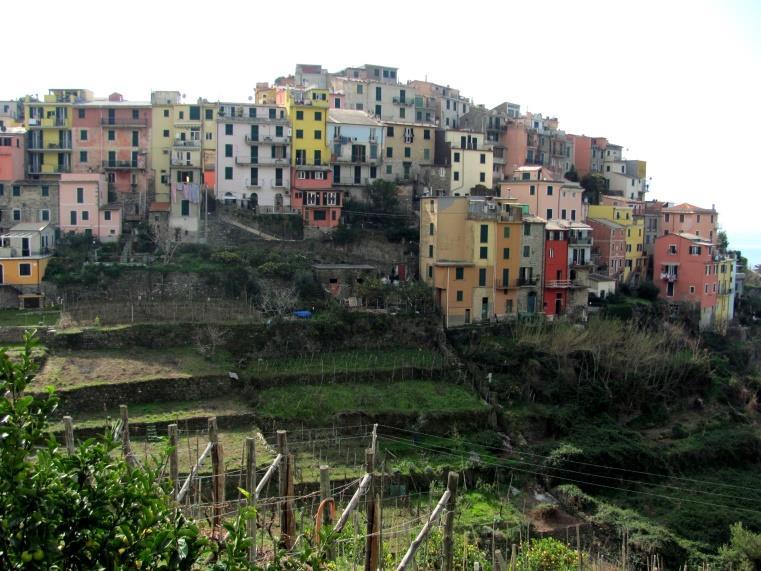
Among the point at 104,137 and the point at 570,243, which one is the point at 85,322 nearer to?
the point at 104,137

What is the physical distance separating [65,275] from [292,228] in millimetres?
12007

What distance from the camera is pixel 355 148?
51.2 metres

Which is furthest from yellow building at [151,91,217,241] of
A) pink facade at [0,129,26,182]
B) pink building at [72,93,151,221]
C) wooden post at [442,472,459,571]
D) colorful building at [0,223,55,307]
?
wooden post at [442,472,459,571]

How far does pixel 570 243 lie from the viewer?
46281 millimetres

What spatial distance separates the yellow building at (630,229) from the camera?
52969 mm

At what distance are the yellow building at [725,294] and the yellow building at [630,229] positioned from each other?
181 inches

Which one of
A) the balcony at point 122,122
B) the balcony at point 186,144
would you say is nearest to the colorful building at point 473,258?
the balcony at point 186,144

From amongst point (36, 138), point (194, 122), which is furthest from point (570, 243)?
point (36, 138)

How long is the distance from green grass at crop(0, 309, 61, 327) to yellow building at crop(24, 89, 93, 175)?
42.5 ft

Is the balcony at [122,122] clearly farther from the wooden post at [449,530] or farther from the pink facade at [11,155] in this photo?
the wooden post at [449,530]

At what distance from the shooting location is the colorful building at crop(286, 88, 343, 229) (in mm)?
46219

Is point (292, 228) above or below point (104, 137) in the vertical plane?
below

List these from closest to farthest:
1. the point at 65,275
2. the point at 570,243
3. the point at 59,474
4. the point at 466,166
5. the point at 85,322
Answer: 1. the point at 59,474
2. the point at 85,322
3. the point at 65,275
4. the point at 570,243
5. the point at 466,166

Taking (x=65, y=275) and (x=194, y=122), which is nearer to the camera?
(x=65, y=275)
